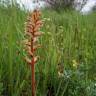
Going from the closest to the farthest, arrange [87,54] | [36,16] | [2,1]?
[36,16] → [87,54] → [2,1]

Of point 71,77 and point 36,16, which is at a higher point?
point 36,16

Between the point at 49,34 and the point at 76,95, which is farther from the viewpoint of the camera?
the point at 49,34

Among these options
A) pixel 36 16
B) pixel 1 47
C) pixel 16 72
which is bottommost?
pixel 16 72

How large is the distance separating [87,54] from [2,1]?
8.68ft

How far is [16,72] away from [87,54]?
3.23ft

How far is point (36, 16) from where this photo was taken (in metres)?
1.24

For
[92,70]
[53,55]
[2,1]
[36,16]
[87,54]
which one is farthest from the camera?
[2,1]

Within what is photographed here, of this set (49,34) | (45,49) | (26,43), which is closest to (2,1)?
(49,34)

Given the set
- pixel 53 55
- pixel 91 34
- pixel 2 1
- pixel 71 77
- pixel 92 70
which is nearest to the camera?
pixel 71 77

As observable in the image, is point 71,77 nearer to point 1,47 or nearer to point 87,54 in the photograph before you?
point 1,47

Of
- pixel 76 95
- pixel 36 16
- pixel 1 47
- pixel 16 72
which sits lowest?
pixel 76 95

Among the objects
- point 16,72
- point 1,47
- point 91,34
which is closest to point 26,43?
point 16,72

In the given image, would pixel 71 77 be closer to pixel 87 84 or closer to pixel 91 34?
pixel 87 84

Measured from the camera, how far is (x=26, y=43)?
4.13 ft
